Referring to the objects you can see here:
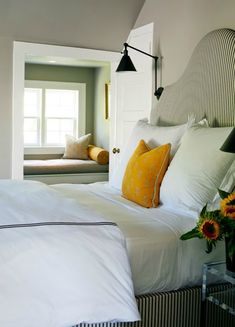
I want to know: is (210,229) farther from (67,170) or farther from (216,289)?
(67,170)

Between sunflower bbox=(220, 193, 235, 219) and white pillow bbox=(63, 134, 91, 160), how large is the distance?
6045mm

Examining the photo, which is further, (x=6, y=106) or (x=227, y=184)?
(x=6, y=106)

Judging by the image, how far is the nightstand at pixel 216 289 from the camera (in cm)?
186

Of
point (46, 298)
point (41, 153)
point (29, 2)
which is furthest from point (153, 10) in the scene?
point (41, 153)

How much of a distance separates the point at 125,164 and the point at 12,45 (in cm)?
205

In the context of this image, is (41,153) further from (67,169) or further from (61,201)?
(61,201)

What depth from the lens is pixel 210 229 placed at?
1.81m

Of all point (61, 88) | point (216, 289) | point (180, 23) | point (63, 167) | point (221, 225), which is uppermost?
point (180, 23)

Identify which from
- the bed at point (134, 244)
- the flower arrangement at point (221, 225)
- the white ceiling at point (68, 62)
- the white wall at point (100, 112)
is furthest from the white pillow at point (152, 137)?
the white wall at point (100, 112)

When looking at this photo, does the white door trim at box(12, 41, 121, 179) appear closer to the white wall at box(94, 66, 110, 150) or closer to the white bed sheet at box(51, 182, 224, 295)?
the white bed sheet at box(51, 182, 224, 295)

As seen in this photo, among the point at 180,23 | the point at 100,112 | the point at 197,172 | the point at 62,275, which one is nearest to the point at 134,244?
the point at 62,275

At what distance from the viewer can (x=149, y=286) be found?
6.37ft

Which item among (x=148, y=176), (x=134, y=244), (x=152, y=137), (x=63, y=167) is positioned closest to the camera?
(x=134, y=244)

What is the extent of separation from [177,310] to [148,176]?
86cm
